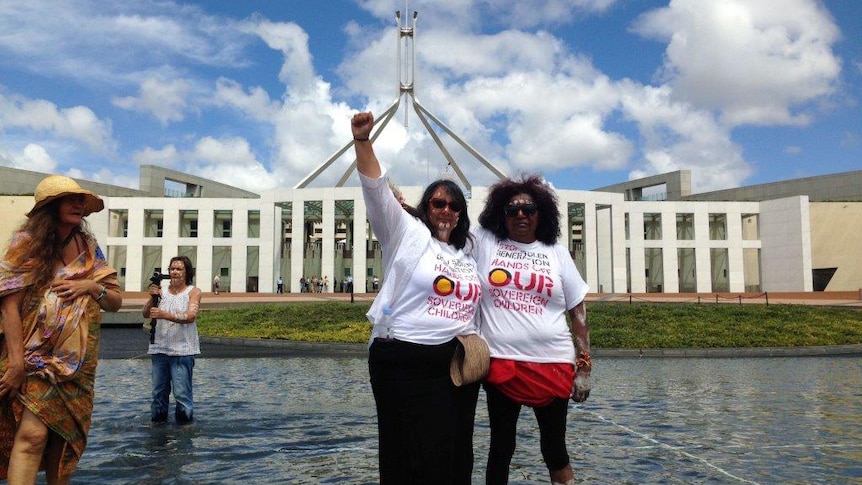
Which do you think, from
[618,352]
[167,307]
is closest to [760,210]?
[618,352]

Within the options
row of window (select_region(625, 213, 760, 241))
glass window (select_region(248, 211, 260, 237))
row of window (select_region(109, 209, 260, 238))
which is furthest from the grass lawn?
row of window (select_region(625, 213, 760, 241))

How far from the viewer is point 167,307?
622cm

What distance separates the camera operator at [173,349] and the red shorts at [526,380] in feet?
12.8

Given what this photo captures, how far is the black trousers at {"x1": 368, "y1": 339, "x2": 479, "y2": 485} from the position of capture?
8.55 ft

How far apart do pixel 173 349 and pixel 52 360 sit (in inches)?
130

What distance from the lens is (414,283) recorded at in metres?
2.70

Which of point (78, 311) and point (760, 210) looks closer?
point (78, 311)

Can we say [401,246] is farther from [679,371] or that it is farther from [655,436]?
[679,371]

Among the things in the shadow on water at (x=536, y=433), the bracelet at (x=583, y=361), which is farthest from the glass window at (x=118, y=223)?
the bracelet at (x=583, y=361)

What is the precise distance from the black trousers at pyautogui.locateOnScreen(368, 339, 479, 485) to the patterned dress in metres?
1.43

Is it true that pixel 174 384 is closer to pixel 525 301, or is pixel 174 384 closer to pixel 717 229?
pixel 525 301

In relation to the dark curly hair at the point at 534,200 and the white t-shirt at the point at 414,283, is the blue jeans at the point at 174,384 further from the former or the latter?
the white t-shirt at the point at 414,283

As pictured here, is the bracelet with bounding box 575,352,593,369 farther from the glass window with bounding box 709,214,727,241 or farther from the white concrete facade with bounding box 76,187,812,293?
the glass window with bounding box 709,214,727,241

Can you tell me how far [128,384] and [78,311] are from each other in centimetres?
647
